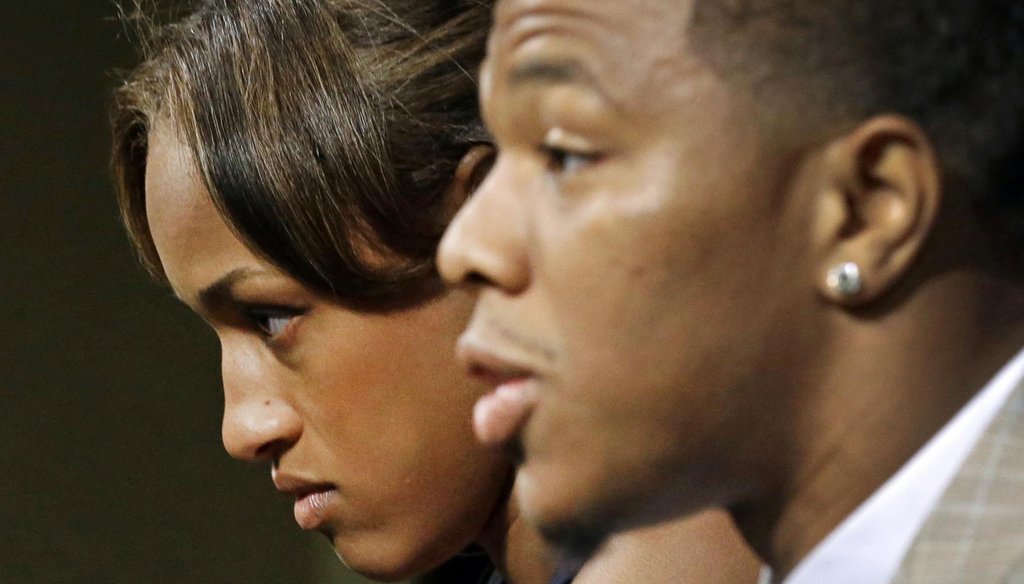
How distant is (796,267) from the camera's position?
603 mm

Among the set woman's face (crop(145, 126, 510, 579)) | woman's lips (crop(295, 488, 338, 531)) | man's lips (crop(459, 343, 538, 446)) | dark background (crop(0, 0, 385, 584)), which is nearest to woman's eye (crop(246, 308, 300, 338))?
woman's face (crop(145, 126, 510, 579))

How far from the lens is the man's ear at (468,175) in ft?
3.25

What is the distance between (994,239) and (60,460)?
4.52ft

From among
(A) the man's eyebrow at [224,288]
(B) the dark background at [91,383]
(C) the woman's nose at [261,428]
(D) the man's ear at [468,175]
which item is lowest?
(B) the dark background at [91,383]

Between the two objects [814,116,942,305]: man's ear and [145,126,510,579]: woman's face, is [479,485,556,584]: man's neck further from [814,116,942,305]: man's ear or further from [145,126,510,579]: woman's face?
[814,116,942,305]: man's ear

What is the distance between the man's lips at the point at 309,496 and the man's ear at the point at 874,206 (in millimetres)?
508

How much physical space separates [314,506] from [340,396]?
9 cm

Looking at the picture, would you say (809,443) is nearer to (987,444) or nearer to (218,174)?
(987,444)

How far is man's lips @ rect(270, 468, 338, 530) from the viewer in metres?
1.01

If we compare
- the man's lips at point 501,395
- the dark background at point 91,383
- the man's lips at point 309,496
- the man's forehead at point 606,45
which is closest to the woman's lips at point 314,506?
the man's lips at point 309,496

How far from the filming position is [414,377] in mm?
985

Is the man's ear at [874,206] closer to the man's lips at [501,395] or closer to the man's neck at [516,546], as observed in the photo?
the man's lips at [501,395]

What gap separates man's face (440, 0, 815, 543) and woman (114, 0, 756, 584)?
1.06 feet

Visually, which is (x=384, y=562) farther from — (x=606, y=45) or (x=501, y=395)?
(x=606, y=45)
